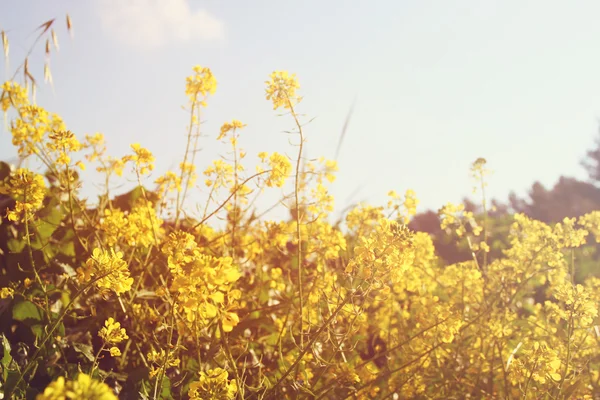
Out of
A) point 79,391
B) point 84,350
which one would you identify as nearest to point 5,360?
point 84,350

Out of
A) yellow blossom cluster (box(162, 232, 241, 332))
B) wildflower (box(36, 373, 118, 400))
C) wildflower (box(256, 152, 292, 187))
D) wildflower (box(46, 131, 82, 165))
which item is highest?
wildflower (box(46, 131, 82, 165))

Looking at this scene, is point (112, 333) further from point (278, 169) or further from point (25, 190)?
point (278, 169)

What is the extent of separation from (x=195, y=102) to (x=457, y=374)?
6.37 feet

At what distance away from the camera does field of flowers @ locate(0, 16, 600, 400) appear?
5.19 feet

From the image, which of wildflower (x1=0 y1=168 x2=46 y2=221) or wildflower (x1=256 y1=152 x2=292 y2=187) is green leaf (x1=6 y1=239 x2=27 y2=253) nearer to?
wildflower (x1=0 y1=168 x2=46 y2=221)

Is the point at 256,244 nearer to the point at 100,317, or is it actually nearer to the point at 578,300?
the point at 100,317

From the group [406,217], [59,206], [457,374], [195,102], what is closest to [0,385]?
[59,206]

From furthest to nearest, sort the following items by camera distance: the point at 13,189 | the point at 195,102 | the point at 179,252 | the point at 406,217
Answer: the point at 195,102
the point at 406,217
the point at 13,189
the point at 179,252

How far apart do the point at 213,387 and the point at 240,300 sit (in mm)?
1071

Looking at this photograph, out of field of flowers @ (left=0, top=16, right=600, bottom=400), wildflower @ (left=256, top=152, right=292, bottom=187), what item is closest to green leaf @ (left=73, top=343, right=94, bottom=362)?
field of flowers @ (left=0, top=16, right=600, bottom=400)

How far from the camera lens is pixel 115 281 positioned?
4.47 feet

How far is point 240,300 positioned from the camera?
→ 2.52 meters

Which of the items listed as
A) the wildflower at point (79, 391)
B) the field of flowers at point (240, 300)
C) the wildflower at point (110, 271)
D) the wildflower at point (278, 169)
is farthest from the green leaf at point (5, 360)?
the wildflower at point (278, 169)

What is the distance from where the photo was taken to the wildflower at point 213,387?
4.67ft
